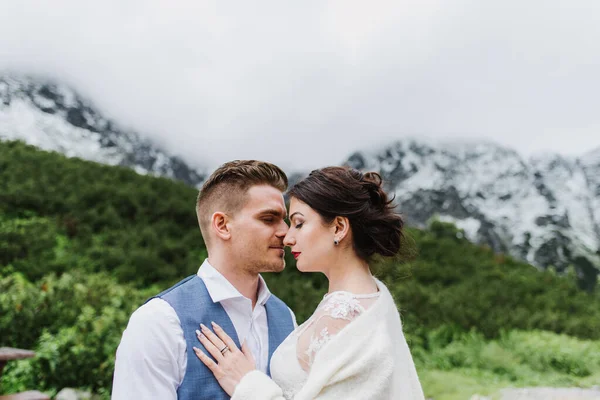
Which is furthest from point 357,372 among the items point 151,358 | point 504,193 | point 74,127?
point 504,193

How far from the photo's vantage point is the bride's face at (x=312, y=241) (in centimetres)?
221

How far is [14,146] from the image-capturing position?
15.3 metres

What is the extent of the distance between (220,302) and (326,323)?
45 cm

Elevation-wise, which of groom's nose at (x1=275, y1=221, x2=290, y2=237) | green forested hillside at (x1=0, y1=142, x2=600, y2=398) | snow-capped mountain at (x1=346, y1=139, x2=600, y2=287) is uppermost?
groom's nose at (x1=275, y1=221, x2=290, y2=237)

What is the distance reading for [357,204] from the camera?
2.24 m

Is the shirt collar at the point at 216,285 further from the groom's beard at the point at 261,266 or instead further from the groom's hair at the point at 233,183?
the groom's hair at the point at 233,183

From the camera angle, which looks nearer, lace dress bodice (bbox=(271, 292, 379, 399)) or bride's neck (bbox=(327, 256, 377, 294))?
lace dress bodice (bbox=(271, 292, 379, 399))

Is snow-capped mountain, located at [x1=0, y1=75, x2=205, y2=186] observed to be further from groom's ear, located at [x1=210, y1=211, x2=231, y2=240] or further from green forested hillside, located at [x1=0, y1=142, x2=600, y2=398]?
groom's ear, located at [x1=210, y1=211, x2=231, y2=240]

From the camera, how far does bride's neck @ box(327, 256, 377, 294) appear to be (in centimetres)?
217

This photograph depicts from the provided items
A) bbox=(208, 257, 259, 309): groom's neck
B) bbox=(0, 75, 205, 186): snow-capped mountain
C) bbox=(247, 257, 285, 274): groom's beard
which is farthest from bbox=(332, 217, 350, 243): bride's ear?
bbox=(0, 75, 205, 186): snow-capped mountain

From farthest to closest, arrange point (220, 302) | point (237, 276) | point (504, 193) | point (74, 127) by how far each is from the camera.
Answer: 1. point (504, 193)
2. point (74, 127)
3. point (237, 276)
4. point (220, 302)

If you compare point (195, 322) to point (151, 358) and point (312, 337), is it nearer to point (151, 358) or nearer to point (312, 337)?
point (151, 358)

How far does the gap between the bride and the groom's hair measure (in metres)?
0.17

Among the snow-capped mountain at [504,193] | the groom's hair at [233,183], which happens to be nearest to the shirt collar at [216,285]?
the groom's hair at [233,183]
